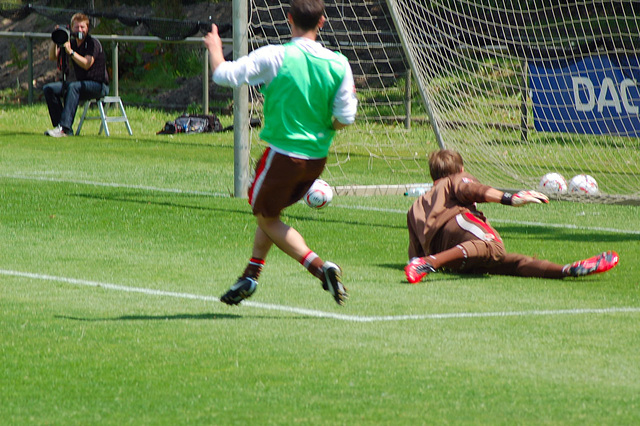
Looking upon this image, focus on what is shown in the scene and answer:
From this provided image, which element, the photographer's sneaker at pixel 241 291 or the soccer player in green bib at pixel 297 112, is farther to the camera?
the photographer's sneaker at pixel 241 291

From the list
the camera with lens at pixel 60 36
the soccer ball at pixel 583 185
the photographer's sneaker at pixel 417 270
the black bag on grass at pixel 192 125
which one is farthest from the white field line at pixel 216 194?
the black bag on grass at pixel 192 125

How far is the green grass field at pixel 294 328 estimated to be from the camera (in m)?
4.45

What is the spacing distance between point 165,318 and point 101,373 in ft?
3.93

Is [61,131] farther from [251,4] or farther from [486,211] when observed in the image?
[486,211]

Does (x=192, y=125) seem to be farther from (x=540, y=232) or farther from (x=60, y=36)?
(x=540, y=232)

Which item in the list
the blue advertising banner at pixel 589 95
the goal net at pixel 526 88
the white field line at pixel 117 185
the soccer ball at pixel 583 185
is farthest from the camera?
the white field line at pixel 117 185

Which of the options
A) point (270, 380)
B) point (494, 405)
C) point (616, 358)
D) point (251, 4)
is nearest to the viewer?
point (494, 405)

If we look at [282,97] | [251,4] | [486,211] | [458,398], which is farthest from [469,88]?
[458,398]

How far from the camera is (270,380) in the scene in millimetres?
4816

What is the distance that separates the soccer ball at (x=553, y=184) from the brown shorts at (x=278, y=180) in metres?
4.98

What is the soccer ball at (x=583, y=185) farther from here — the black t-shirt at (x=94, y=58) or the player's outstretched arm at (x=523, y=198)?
the black t-shirt at (x=94, y=58)

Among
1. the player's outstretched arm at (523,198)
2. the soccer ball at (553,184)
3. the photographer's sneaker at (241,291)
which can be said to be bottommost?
the soccer ball at (553,184)

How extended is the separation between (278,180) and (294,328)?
832 millimetres

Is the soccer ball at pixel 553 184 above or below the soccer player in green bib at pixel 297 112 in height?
below
